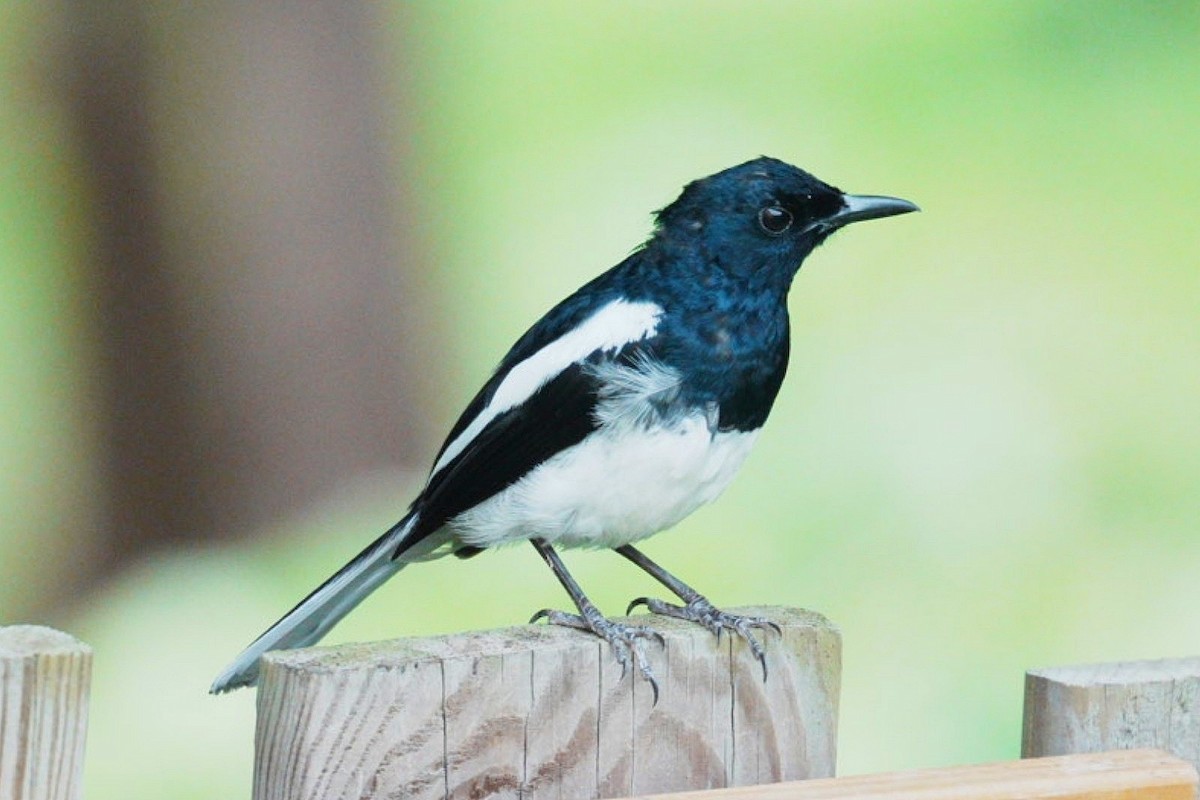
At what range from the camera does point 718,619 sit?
7.07 ft

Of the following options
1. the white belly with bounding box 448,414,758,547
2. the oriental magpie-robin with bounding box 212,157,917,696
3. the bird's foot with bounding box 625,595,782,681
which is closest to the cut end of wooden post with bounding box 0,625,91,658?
the bird's foot with bounding box 625,595,782,681

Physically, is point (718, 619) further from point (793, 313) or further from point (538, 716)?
point (793, 313)

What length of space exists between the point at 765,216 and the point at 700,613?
777 millimetres

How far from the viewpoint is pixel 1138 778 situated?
1.78 meters

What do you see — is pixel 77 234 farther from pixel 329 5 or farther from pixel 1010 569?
pixel 1010 569

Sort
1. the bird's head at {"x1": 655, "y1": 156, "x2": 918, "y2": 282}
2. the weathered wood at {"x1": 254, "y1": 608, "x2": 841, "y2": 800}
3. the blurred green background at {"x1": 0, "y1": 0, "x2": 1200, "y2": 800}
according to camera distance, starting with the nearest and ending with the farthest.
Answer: the weathered wood at {"x1": 254, "y1": 608, "x2": 841, "y2": 800} < the bird's head at {"x1": 655, "y1": 156, "x2": 918, "y2": 282} < the blurred green background at {"x1": 0, "y1": 0, "x2": 1200, "y2": 800}

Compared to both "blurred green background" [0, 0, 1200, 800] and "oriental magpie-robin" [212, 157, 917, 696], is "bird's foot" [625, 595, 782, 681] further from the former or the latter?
"blurred green background" [0, 0, 1200, 800]

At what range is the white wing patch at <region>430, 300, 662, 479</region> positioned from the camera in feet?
8.94

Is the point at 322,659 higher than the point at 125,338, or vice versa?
the point at 125,338

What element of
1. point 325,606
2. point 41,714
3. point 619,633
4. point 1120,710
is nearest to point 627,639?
point 619,633

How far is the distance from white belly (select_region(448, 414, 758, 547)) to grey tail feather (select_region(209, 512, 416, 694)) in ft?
0.44

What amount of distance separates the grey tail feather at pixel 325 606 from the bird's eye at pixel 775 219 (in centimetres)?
80

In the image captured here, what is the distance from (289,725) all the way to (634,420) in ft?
3.71

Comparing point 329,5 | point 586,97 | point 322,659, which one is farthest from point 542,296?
point 322,659
